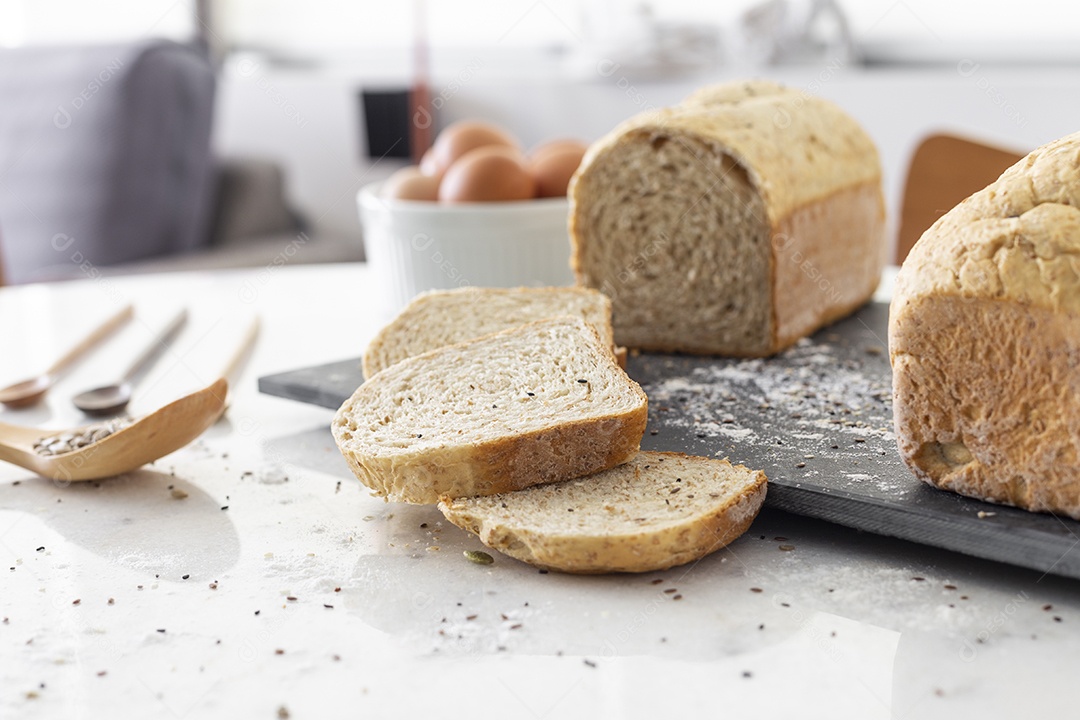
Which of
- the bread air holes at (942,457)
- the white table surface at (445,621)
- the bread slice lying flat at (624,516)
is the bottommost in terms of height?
the white table surface at (445,621)

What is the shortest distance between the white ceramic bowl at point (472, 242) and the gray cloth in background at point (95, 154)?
315cm

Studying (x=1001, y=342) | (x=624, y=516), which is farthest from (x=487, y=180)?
(x=1001, y=342)

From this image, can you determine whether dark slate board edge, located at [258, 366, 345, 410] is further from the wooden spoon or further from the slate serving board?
the wooden spoon

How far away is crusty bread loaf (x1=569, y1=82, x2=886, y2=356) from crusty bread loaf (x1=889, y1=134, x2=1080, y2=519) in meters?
0.87

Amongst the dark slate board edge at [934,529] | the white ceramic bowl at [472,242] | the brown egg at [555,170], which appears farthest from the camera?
the brown egg at [555,170]

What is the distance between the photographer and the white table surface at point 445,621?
1.14 meters

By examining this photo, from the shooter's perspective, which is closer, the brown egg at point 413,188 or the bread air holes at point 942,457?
the bread air holes at point 942,457

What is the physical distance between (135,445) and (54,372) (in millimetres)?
889

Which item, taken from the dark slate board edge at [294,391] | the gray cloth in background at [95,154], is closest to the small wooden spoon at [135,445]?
the dark slate board edge at [294,391]

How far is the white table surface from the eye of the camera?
3.73 ft

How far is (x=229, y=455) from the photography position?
1956mm

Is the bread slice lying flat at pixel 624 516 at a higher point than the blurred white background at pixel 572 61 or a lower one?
lower

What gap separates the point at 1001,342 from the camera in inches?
54.4

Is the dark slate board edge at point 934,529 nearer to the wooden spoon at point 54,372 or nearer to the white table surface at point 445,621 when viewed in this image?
the white table surface at point 445,621
